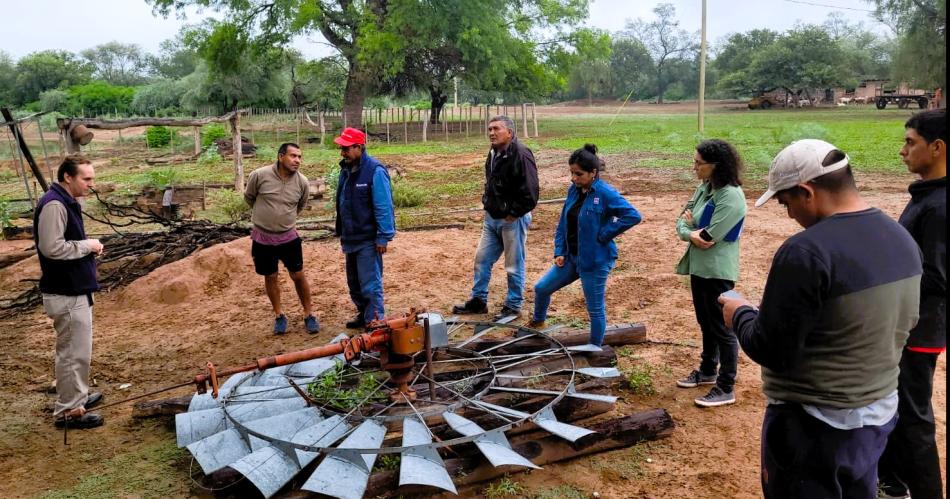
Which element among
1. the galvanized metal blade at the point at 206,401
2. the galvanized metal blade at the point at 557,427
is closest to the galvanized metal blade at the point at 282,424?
the galvanized metal blade at the point at 206,401

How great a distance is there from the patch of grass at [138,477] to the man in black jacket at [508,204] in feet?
9.46

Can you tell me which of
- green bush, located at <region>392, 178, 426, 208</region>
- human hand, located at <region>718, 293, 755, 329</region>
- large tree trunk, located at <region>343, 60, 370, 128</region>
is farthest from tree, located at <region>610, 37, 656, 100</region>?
human hand, located at <region>718, 293, 755, 329</region>

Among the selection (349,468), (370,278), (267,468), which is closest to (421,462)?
(349,468)

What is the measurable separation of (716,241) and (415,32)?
24185 millimetres

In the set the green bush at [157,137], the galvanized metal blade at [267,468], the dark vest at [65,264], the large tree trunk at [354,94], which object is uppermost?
the large tree trunk at [354,94]

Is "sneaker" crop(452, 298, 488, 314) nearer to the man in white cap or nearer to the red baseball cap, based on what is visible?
the red baseball cap

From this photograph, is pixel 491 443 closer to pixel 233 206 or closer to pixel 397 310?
pixel 397 310

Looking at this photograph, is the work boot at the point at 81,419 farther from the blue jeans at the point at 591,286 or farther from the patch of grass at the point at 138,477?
the blue jeans at the point at 591,286

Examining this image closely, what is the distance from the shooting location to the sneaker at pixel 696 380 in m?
4.63

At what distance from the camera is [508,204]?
19.0 feet

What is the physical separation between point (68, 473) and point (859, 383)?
402cm

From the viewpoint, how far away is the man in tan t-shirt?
5.70 metres

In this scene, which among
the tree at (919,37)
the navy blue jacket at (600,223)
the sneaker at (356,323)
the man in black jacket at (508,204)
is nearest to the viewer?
the navy blue jacket at (600,223)

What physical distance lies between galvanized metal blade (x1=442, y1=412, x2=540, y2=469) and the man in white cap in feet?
4.44
